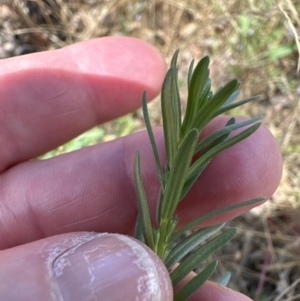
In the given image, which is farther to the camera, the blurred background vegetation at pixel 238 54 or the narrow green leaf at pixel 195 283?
the blurred background vegetation at pixel 238 54

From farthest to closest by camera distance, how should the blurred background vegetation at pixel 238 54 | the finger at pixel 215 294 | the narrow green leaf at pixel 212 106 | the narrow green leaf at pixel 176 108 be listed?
the blurred background vegetation at pixel 238 54 → the finger at pixel 215 294 → the narrow green leaf at pixel 176 108 → the narrow green leaf at pixel 212 106

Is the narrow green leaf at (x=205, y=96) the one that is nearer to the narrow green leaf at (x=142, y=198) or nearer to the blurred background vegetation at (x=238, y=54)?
the narrow green leaf at (x=142, y=198)

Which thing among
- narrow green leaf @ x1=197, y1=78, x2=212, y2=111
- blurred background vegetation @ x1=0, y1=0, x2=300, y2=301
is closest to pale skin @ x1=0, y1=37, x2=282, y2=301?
narrow green leaf @ x1=197, y1=78, x2=212, y2=111

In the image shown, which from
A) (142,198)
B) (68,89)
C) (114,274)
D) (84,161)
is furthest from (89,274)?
(68,89)

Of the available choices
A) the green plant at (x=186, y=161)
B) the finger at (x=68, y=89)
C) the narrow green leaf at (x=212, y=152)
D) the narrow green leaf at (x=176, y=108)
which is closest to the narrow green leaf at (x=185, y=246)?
the green plant at (x=186, y=161)

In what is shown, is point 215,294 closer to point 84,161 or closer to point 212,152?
point 212,152

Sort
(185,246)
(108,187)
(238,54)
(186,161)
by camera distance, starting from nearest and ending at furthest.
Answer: (186,161) → (185,246) → (108,187) → (238,54)
